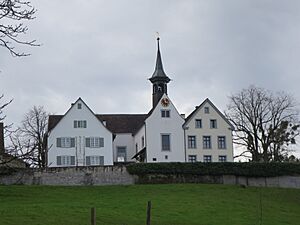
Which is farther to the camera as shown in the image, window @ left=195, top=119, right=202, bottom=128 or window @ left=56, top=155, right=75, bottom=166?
window @ left=195, top=119, right=202, bottom=128

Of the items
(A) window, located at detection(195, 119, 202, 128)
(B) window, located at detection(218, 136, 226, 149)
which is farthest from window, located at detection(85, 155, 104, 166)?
(B) window, located at detection(218, 136, 226, 149)

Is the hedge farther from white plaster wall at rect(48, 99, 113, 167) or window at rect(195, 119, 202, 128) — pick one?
window at rect(195, 119, 202, 128)

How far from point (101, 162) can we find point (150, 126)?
6830mm

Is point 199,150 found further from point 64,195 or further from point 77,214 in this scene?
point 77,214

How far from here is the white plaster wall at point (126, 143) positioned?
77.4 meters

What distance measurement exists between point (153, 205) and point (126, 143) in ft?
120

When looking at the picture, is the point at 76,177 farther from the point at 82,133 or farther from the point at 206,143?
the point at 206,143

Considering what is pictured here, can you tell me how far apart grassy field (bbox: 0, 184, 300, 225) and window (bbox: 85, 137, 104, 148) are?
16.5m

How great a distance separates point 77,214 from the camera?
1337 inches

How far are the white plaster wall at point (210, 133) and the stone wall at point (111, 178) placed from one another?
41.5 ft

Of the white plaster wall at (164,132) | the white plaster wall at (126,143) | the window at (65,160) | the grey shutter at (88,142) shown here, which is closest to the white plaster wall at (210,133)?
the white plaster wall at (164,132)

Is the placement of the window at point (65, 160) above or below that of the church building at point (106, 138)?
below

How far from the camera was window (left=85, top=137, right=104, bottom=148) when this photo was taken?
69.1m

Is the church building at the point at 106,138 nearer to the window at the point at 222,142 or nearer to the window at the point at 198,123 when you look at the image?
the window at the point at 222,142
